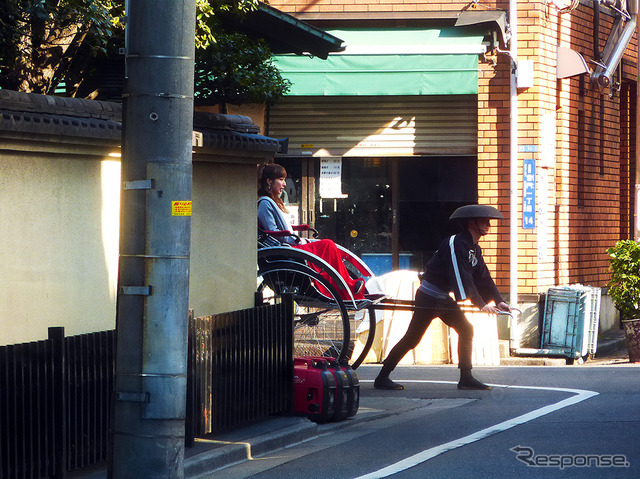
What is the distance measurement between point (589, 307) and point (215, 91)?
21.8ft

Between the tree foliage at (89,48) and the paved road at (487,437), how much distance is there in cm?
334

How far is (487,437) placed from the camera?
26.1 feet

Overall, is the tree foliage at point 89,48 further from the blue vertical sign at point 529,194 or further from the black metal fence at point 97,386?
the blue vertical sign at point 529,194

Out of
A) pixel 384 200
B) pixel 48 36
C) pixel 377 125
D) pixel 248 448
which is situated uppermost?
pixel 377 125

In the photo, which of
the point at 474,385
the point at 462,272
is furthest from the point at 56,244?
the point at 474,385

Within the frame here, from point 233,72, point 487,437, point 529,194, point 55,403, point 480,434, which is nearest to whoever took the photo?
point 55,403

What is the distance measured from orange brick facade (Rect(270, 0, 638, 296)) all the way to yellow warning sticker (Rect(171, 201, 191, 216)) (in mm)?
10276

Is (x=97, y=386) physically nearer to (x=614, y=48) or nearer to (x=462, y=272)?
(x=462, y=272)

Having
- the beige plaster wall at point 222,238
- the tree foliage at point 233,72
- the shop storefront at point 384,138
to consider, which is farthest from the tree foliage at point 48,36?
the shop storefront at point 384,138

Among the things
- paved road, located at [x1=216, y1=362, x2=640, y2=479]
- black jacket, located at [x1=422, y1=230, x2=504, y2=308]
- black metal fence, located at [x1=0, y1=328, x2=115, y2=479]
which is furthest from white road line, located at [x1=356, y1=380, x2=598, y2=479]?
black metal fence, located at [x1=0, y1=328, x2=115, y2=479]

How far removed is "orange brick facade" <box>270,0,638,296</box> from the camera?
15414mm

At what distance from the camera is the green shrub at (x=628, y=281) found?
14609mm

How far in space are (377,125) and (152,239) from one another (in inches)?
428

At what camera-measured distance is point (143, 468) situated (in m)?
5.53
